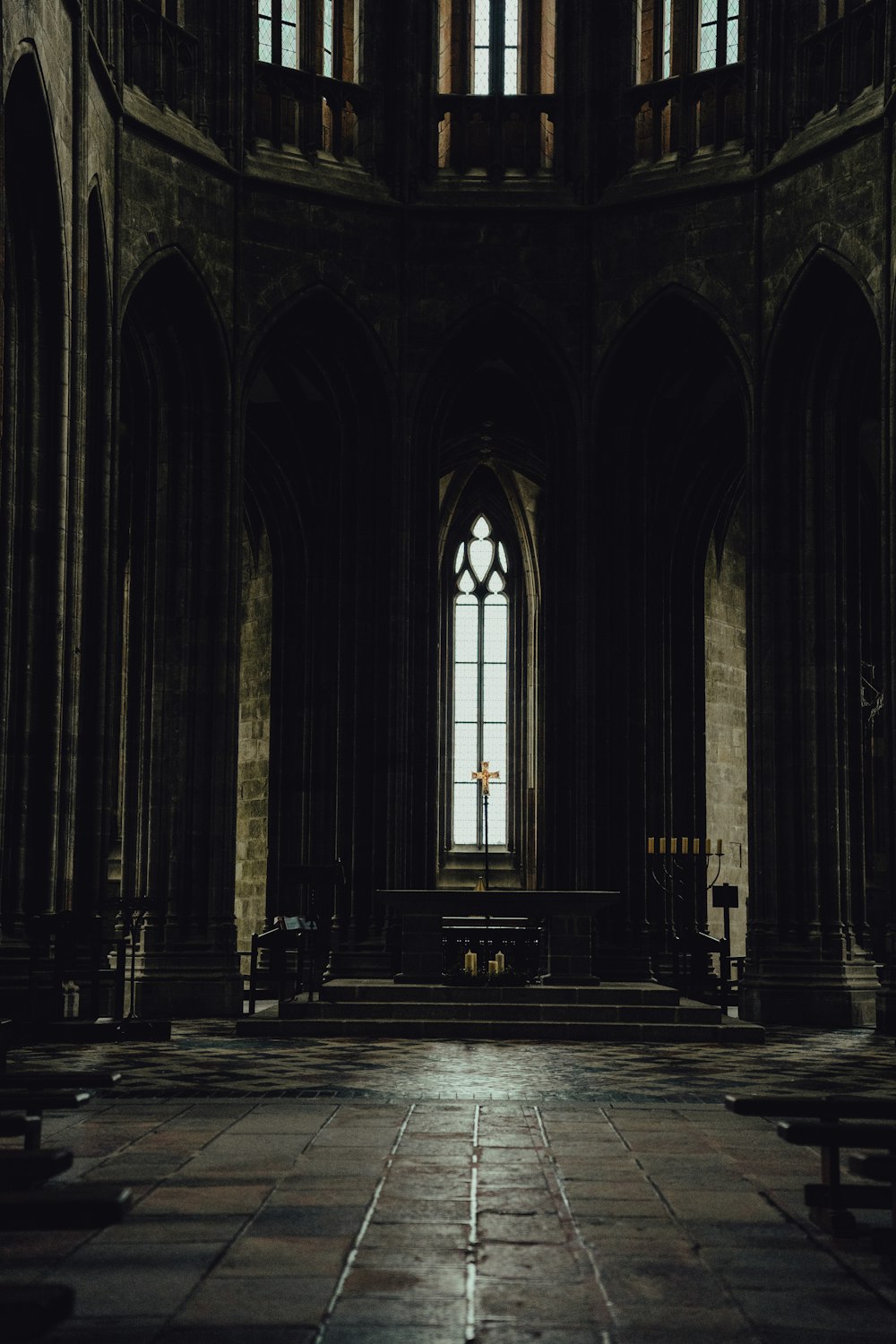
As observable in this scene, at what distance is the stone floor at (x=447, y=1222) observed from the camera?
16.0 feet

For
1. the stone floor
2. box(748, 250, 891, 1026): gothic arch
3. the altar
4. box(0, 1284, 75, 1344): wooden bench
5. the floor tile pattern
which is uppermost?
box(748, 250, 891, 1026): gothic arch

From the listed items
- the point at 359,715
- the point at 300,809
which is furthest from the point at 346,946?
the point at 300,809

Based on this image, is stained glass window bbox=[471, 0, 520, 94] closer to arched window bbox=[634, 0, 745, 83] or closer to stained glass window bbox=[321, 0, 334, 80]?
arched window bbox=[634, 0, 745, 83]

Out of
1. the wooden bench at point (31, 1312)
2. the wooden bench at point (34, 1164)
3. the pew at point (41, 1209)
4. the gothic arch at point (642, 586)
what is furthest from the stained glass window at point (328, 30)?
the wooden bench at point (31, 1312)

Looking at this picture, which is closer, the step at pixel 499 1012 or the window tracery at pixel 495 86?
the step at pixel 499 1012

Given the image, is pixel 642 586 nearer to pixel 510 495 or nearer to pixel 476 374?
pixel 476 374

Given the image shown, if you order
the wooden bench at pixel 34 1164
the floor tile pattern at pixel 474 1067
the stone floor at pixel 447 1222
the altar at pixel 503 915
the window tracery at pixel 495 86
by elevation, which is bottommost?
the floor tile pattern at pixel 474 1067

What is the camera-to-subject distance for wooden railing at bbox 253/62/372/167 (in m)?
21.6

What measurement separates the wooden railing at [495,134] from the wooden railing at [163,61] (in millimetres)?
3280

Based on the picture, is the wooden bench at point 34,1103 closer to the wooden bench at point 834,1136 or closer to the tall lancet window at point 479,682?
the wooden bench at point 834,1136

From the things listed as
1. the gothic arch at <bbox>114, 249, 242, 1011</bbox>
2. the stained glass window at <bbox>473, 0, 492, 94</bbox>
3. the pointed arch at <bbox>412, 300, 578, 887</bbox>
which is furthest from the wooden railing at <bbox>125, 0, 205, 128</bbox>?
the pointed arch at <bbox>412, 300, 578, 887</bbox>

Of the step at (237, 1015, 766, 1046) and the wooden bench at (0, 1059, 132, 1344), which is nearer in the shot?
the wooden bench at (0, 1059, 132, 1344)

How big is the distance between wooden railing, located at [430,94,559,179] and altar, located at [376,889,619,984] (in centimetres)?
1005

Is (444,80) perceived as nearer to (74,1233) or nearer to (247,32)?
(247,32)
